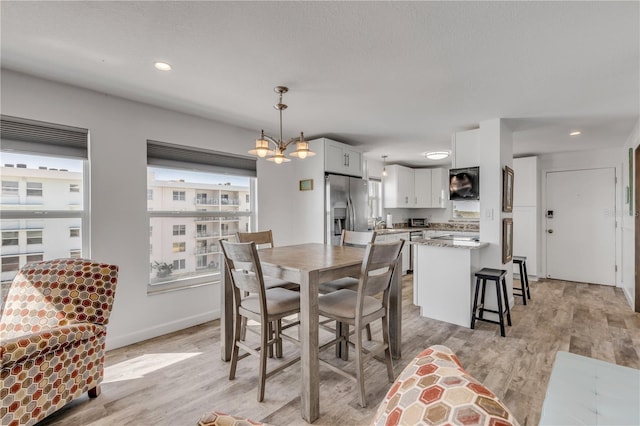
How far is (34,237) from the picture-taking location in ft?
8.27

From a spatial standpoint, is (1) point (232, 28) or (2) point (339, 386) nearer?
(1) point (232, 28)

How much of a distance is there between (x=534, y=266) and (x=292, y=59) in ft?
17.8

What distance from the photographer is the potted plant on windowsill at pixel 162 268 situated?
129 inches

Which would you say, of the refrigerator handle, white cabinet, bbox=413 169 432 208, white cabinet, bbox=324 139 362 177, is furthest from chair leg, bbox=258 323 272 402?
white cabinet, bbox=413 169 432 208

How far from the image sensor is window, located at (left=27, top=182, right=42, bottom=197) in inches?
97.3

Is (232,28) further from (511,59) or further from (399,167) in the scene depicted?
(399,167)

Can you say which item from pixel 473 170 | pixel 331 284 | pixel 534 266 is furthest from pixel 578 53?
pixel 534 266

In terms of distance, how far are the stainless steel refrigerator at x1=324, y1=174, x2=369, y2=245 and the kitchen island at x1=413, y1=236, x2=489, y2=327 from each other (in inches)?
44.9

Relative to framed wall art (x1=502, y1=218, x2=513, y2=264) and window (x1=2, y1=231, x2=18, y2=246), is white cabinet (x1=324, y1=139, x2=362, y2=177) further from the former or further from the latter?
window (x1=2, y1=231, x2=18, y2=246)

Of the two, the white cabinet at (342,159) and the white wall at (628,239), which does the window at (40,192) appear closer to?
the white cabinet at (342,159)

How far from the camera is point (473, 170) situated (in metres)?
3.58

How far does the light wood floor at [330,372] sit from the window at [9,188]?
1541mm

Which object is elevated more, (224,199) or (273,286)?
(224,199)

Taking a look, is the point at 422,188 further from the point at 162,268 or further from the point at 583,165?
the point at 162,268
